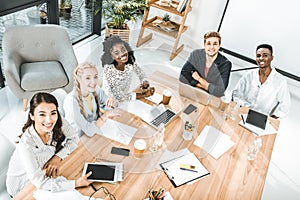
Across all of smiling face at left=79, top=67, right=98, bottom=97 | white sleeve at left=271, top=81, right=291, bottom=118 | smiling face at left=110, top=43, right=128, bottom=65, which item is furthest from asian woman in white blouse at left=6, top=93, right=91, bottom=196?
white sleeve at left=271, top=81, right=291, bottom=118

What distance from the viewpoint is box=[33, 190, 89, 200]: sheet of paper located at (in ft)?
5.27

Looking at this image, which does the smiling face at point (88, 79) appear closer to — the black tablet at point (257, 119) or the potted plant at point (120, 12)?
the black tablet at point (257, 119)

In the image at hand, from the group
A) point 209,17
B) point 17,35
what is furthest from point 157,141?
point 209,17

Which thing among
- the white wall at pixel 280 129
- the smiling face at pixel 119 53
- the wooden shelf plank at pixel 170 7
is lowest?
the white wall at pixel 280 129

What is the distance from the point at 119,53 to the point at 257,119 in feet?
3.57

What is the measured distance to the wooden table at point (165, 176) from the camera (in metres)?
1.74

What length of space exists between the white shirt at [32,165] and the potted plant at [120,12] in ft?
7.18

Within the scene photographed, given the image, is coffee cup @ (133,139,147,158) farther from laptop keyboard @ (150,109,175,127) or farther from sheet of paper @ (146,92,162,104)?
sheet of paper @ (146,92,162,104)

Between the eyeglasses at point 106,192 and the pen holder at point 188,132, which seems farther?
the pen holder at point 188,132

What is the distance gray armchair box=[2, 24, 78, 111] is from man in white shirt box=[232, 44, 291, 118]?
1545 mm

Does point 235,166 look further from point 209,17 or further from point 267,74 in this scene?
point 209,17

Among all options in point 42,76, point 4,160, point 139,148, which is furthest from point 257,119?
point 42,76

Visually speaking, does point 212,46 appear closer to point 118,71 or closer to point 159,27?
point 118,71

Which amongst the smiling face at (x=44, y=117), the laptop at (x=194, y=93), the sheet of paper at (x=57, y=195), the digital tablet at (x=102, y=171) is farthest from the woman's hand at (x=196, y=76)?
the sheet of paper at (x=57, y=195)
